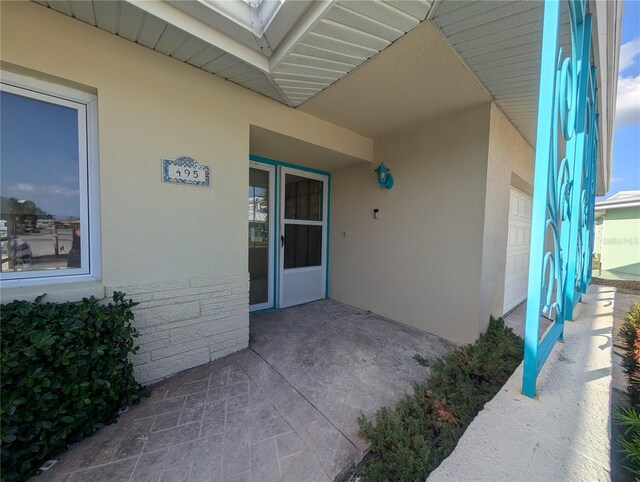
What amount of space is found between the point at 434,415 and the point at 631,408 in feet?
3.47

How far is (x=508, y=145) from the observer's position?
10.8ft

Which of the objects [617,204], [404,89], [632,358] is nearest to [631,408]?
[632,358]

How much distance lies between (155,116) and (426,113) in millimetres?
3032

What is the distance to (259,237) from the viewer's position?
3.96 meters

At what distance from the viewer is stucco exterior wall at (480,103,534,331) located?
2887 mm

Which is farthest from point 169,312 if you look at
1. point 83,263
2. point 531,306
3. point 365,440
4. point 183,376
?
point 531,306

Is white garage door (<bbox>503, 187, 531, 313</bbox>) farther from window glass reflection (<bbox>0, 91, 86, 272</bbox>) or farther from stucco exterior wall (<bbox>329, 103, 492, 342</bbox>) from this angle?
window glass reflection (<bbox>0, 91, 86, 272</bbox>)

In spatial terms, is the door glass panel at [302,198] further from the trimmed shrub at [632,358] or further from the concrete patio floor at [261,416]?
the trimmed shrub at [632,358]

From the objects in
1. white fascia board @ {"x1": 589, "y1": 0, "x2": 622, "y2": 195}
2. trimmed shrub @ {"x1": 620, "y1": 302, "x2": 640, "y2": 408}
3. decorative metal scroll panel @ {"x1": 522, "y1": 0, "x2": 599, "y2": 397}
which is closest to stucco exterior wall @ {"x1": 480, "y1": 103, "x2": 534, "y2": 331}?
white fascia board @ {"x1": 589, "y1": 0, "x2": 622, "y2": 195}

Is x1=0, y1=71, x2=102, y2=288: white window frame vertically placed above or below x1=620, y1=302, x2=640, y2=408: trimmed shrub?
above

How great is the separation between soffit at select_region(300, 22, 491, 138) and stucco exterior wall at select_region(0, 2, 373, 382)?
0.87 metres

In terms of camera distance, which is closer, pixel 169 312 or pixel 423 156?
pixel 169 312

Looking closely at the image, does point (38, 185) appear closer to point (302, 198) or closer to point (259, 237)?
point (259, 237)

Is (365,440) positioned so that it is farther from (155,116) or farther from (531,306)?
(155,116)
